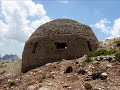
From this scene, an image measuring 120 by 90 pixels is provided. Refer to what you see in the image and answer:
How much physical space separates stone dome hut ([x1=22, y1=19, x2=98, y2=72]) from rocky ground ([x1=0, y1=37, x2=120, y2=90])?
1580 millimetres

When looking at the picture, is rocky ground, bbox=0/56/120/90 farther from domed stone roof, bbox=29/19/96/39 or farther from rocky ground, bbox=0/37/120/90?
domed stone roof, bbox=29/19/96/39

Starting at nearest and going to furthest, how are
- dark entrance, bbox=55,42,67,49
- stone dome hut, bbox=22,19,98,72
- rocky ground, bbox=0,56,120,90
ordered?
1. rocky ground, bbox=0,56,120,90
2. stone dome hut, bbox=22,19,98,72
3. dark entrance, bbox=55,42,67,49

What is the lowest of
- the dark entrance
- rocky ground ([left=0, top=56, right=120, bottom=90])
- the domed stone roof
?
rocky ground ([left=0, top=56, right=120, bottom=90])

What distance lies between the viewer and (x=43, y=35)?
24.0 m

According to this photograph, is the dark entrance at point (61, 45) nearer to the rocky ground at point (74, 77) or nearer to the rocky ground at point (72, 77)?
the rocky ground at point (74, 77)

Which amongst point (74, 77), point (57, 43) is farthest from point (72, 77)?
point (57, 43)

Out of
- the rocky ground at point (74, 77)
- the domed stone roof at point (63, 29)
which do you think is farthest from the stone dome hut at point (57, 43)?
the rocky ground at point (74, 77)

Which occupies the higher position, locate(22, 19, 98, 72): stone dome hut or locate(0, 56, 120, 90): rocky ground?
locate(22, 19, 98, 72): stone dome hut

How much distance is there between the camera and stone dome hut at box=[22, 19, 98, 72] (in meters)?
23.3

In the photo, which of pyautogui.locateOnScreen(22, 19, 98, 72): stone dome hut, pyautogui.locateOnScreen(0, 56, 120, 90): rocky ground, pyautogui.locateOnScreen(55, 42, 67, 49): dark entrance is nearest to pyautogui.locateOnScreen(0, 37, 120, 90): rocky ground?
pyautogui.locateOnScreen(0, 56, 120, 90): rocky ground

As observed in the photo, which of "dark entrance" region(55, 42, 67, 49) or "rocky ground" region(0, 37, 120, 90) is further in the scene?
"dark entrance" region(55, 42, 67, 49)

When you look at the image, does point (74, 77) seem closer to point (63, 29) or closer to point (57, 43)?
point (57, 43)

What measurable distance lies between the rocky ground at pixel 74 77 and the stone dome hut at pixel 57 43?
1580 mm

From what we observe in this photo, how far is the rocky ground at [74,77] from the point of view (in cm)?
1805
